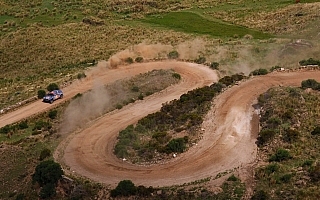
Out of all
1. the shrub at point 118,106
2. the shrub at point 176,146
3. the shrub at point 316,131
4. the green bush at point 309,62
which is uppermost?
the green bush at point 309,62

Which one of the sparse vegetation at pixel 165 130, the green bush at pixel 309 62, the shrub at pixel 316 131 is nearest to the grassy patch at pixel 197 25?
the green bush at pixel 309 62

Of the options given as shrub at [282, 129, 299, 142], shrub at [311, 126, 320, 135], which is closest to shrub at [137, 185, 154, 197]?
shrub at [282, 129, 299, 142]

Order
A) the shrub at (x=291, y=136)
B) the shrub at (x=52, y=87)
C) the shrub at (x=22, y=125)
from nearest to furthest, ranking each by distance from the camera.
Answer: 1. the shrub at (x=291, y=136)
2. the shrub at (x=22, y=125)
3. the shrub at (x=52, y=87)

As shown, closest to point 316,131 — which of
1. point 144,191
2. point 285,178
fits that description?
point 285,178

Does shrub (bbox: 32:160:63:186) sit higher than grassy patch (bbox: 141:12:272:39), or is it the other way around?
grassy patch (bbox: 141:12:272:39)

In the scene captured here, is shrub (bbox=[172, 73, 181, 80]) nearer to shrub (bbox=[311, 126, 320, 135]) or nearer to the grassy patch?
the grassy patch

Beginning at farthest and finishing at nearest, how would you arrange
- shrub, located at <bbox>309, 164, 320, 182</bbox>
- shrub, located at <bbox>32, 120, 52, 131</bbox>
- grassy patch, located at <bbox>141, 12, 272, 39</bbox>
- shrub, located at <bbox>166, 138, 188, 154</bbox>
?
grassy patch, located at <bbox>141, 12, 272, 39</bbox> → shrub, located at <bbox>32, 120, 52, 131</bbox> → shrub, located at <bbox>166, 138, 188, 154</bbox> → shrub, located at <bbox>309, 164, 320, 182</bbox>

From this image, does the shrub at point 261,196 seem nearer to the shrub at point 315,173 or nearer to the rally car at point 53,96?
the shrub at point 315,173

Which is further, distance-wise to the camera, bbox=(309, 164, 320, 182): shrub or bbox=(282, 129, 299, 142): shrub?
bbox=(282, 129, 299, 142): shrub

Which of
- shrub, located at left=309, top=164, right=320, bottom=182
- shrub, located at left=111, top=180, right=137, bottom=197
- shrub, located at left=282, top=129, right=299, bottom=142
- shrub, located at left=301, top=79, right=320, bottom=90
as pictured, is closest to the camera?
shrub, located at left=309, top=164, right=320, bottom=182
